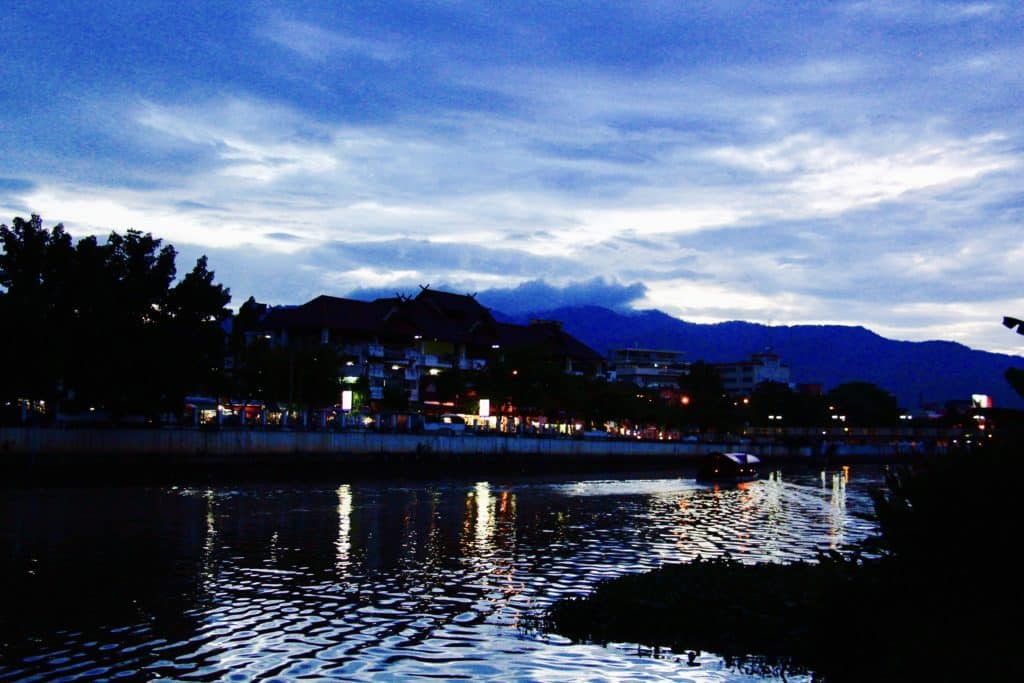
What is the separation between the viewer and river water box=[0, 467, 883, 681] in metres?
15.7

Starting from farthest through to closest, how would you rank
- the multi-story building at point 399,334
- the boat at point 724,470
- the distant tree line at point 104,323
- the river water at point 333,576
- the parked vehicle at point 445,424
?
the multi-story building at point 399,334 < the parked vehicle at point 445,424 < the boat at point 724,470 < the distant tree line at point 104,323 < the river water at point 333,576

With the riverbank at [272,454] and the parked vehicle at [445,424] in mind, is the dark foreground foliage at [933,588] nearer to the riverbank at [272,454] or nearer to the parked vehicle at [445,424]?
the riverbank at [272,454]

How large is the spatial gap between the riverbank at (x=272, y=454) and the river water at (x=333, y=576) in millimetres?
5364

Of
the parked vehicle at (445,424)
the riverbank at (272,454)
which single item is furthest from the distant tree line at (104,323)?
the parked vehicle at (445,424)

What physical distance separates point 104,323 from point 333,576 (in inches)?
1484

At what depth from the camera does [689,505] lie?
52.8 metres

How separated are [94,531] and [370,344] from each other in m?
80.6

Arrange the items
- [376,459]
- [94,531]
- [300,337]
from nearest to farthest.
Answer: [94,531] < [376,459] < [300,337]

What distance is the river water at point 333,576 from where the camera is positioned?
15680mm

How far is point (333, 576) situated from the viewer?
80.2ft

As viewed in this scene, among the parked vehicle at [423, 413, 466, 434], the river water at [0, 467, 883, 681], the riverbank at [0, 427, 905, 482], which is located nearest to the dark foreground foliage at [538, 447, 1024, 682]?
the river water at [0, 467, 883, 681]

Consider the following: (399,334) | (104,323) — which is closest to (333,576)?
(104,323)

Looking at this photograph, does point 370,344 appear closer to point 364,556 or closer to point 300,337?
point 300,337

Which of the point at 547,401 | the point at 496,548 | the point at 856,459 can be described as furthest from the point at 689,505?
the point at 856,459
